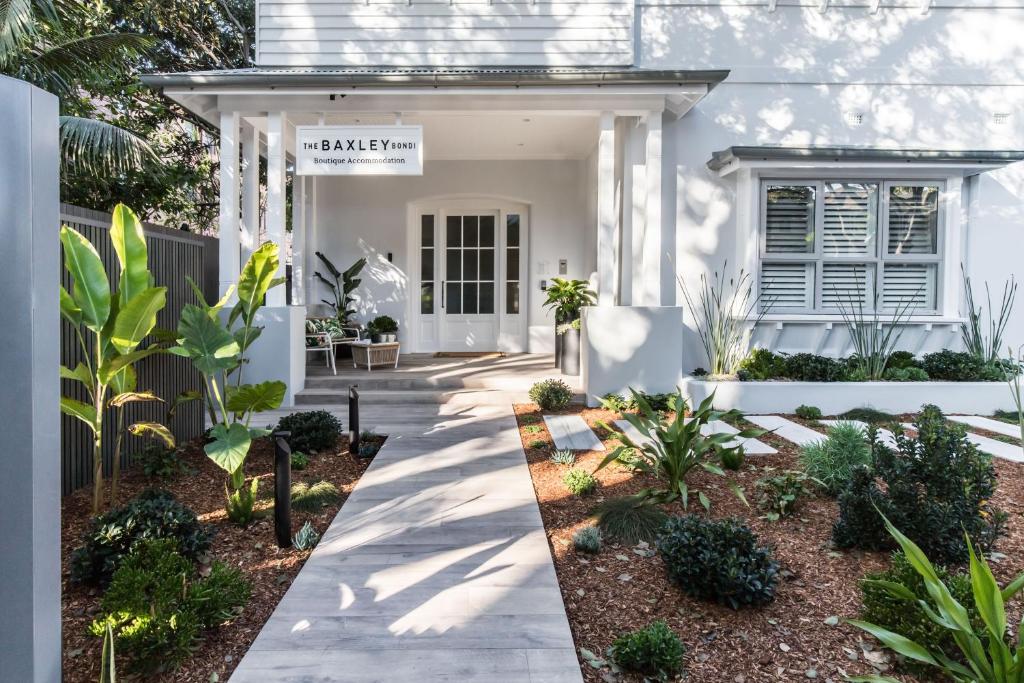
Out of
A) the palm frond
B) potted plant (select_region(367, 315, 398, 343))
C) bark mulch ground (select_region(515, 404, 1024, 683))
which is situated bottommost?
bark mulch ground (select_region(515, 404, 1024, 683))

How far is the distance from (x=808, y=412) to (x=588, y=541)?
433cm

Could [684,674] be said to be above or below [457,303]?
below

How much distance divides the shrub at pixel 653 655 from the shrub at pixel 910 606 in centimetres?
86

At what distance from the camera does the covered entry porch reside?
7.23m

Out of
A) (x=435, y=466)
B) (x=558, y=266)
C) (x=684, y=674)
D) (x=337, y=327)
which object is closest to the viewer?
(x=684, y=674)

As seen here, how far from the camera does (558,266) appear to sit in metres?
10.9

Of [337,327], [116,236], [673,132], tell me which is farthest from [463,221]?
[116,236]

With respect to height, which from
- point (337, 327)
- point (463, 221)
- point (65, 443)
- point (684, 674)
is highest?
point (463, 221)

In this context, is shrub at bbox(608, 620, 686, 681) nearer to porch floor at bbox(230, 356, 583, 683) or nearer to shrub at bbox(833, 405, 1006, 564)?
porch floor at bbox(230, 356, 583, 683)

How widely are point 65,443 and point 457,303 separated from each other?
287 inches

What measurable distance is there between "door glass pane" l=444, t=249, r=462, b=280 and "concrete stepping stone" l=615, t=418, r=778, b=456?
205 inches

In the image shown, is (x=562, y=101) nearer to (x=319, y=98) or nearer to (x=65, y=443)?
(x=319, y=98)

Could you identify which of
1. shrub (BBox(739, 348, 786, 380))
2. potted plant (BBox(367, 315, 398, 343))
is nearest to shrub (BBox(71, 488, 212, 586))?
shrub (BBox(739, 348, 786, 380))

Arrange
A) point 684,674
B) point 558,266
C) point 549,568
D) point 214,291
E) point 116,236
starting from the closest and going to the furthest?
point 684,674 < point 549,568 < point 116,236 < point 214,291 < point 558,266
